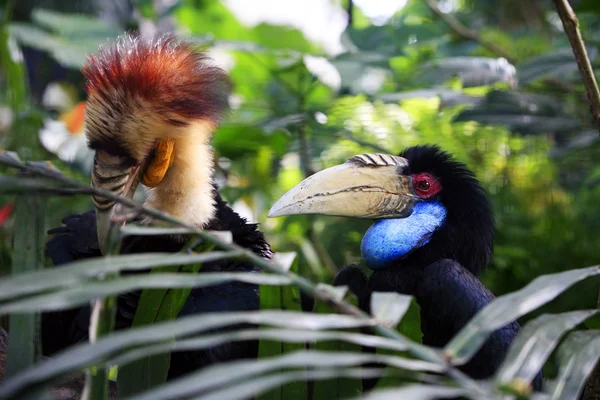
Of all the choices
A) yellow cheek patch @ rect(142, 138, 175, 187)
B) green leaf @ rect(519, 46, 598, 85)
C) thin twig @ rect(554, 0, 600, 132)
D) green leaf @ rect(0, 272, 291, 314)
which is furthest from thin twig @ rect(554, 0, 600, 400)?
green leaf @ rect(0, 272, 291, 314)

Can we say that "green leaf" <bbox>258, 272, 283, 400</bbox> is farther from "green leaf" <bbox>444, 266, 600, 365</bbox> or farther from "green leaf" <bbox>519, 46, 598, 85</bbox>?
"green leaf" <bbox>519, 46, 598, 85</bbox>

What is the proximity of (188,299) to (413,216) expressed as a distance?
2.16 feet

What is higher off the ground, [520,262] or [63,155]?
[63,155]

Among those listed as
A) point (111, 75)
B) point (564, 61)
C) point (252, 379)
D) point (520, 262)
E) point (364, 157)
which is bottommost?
point (520, 262)

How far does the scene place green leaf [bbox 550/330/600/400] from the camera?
3.01 ft

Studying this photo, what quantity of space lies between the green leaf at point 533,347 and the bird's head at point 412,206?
1.04m

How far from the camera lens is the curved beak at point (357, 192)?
2004 mm

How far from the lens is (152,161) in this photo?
2293 millimetres

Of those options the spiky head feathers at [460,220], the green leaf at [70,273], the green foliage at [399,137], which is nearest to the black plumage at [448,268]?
the spiky head feathers at [460,220]

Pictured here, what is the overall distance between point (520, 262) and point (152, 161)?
5.07ft

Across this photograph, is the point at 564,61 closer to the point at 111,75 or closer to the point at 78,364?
the point at 111,75

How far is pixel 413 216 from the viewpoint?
2.14 metres

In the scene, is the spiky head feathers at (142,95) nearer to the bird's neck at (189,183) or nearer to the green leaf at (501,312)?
the bird's neck at (189,183)

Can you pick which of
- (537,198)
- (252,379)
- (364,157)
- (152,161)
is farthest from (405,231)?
(537,198)
